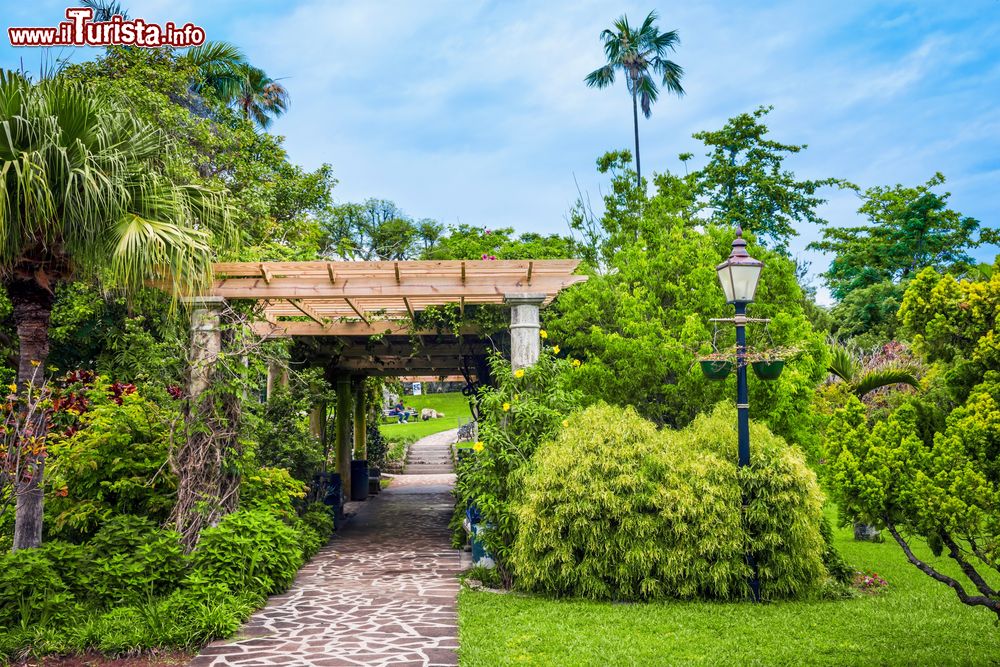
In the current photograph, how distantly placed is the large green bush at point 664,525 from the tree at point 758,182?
16.5 meters

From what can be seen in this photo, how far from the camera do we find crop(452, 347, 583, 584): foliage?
25.3 ft

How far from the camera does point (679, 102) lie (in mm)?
26953

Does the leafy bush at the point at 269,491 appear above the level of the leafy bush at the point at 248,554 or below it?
above

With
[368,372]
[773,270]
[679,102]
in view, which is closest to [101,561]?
[773,270]

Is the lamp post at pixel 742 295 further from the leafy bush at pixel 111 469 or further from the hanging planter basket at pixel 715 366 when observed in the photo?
the leafy bush at pixel 111 469

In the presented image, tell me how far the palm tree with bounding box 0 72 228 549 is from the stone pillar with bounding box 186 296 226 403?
989 mm

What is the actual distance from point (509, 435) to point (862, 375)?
481 centimetres

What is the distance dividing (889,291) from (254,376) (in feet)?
62.9

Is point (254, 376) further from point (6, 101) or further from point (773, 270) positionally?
point (773, 270)

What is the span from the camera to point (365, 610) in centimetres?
689

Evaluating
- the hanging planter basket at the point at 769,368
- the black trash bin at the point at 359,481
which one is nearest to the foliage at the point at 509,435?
the hanging planter basket at the point at 769,368

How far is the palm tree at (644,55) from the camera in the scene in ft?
87.7

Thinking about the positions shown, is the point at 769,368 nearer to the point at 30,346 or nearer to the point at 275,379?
the point at 30,346

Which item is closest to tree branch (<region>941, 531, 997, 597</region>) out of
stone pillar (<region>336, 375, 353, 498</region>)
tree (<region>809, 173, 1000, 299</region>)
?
stone pillar (<region>336, 375, 353, 498</region>)
